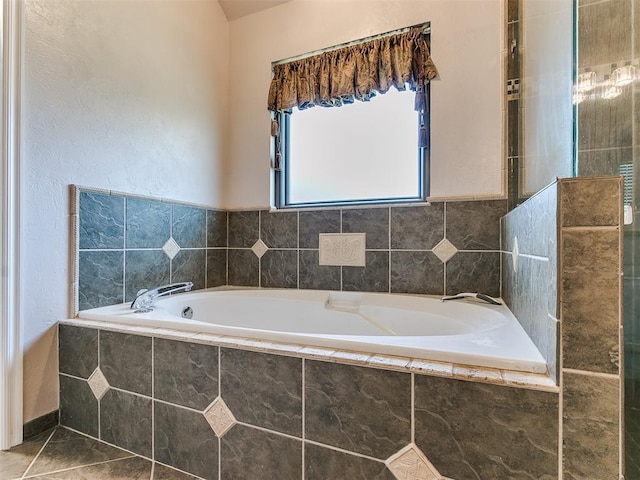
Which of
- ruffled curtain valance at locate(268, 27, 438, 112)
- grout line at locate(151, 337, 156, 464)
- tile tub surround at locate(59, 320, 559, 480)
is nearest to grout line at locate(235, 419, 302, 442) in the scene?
tile tub surround at locate(59, 320, 559, 480)

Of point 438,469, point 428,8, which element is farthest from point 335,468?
point 428,8

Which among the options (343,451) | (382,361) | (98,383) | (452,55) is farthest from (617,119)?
(98,383)

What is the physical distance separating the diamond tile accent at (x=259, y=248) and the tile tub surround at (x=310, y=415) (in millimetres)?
1099

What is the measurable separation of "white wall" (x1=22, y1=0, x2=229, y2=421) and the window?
1.82 ft

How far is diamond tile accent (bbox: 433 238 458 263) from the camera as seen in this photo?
1713mm

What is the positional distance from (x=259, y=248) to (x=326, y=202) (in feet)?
1.88

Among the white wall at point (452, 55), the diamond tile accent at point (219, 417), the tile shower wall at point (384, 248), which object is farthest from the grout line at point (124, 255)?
the white wall at point (452, 55)

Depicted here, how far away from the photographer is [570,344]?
64 centimetres

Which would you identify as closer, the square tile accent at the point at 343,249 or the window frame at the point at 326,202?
the window frame at the point at 326,202

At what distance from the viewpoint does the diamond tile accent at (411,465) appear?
748 mm

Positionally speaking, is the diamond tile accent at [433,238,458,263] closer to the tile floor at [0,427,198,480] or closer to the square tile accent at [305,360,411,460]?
the square tile accent at [305,360,411,460]

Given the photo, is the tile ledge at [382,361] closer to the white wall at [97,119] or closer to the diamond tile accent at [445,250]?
the white wall at [97,119]

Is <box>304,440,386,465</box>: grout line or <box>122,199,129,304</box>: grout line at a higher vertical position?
<box>122,199,129,304</box>: grout line

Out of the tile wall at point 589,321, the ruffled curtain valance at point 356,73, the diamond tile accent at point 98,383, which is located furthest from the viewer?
the ruffled curtain valance at point 356,73
